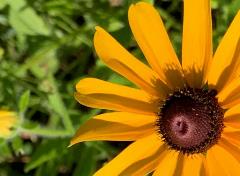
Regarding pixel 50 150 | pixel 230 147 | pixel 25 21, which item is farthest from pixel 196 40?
pixel 25 21

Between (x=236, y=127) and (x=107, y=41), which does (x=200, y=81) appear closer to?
(x=236, y=127)

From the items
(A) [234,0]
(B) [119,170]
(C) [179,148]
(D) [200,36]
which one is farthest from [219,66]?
(A) [234,0]

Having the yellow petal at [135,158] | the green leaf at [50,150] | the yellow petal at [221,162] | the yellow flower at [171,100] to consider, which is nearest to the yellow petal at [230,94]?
the yellow flower at [171,100]

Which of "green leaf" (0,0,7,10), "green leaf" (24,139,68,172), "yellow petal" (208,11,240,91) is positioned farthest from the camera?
"green leaf" (0,0,7,10)

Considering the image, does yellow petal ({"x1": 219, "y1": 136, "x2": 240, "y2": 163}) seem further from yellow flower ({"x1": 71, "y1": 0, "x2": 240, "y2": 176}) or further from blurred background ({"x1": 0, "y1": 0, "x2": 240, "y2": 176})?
blurred background ({"x1": 0, "y1": 0, "x2": 240, "y2": 176})

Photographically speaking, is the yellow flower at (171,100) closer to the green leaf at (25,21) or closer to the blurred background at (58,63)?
the blurred background at (58,63)

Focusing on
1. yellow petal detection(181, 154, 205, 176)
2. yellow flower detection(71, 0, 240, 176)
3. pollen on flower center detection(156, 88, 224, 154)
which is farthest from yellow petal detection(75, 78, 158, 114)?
yellow petal detection(181, 154, 205, 176)

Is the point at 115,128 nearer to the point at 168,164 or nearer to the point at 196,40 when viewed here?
the point at 168,164
